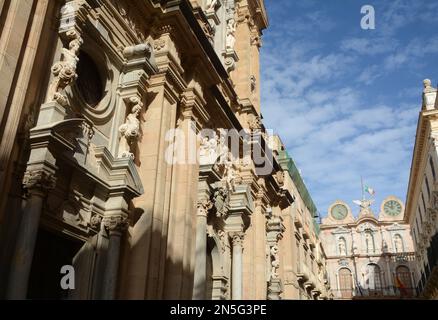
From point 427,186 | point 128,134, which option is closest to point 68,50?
point 128,134

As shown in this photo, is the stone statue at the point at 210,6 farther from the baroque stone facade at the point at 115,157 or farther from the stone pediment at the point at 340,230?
the stone pediment at the point at 340,230

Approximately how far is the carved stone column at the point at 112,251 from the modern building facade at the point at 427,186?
2734 cm

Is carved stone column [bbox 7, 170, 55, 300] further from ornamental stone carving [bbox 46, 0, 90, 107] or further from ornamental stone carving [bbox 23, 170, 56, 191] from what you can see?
ornamental stone carving [bbox 46, 0, 90, 107]

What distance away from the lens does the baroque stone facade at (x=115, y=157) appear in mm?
6789

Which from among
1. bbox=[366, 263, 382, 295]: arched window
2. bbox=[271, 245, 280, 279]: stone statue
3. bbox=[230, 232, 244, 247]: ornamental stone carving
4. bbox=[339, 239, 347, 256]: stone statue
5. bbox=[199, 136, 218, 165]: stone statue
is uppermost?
bbox=[339, 239, 347, 256]: stone statue

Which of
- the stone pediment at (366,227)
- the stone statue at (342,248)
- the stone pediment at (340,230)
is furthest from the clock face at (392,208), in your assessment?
the stone statue at (342,248)

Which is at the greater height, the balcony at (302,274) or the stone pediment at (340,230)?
the stone pediment at (340,230)

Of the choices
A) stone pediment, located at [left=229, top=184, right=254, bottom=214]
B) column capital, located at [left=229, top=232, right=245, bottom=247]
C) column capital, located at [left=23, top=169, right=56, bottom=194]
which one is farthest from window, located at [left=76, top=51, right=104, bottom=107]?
column capital, located at [left=229, top=232, right=245, bottom=247]

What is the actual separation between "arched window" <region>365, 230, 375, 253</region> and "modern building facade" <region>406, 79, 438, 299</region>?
10.9m

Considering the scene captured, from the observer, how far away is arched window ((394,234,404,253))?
185ft

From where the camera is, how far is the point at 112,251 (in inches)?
330

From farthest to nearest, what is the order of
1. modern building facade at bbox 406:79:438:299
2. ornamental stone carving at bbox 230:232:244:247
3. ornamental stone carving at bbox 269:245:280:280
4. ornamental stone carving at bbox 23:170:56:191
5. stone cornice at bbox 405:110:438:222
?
1. stone cornice at bbox 405:110:438:222
2. modern building facade at bbox 406:79:438:299
3. ornamental stone carving at bbox 269:245:280:280
4. ornamental stone carving at bbox 230:232:244:247
5. ornamental stone carving at bbox 23:170:56:191

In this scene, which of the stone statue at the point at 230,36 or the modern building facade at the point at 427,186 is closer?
the stone statue at the point at 230,36

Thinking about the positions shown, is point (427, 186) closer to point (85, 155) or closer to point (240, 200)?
point (240, 200)
